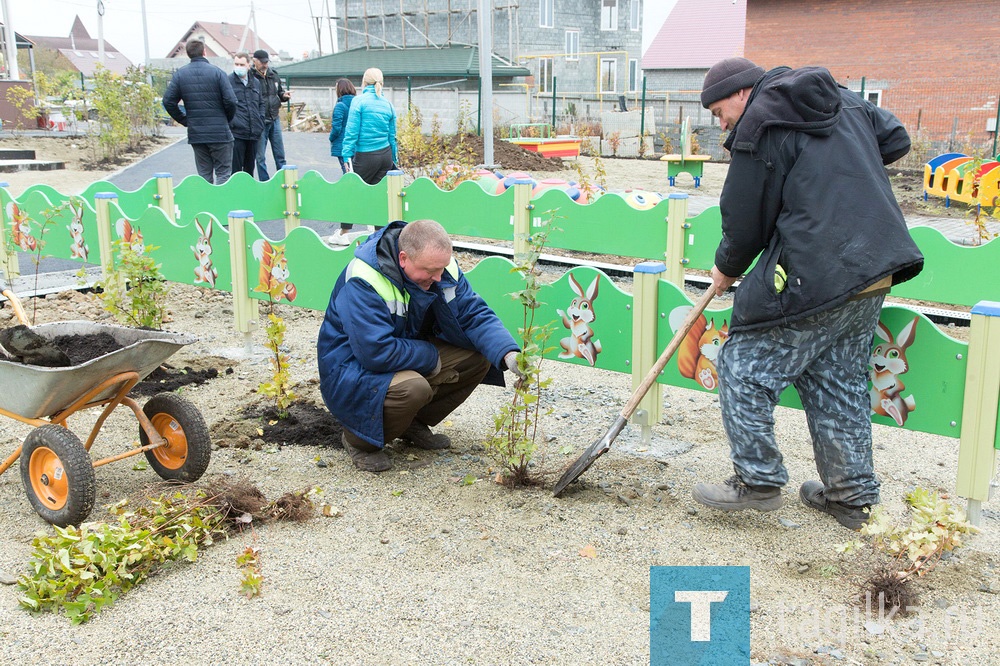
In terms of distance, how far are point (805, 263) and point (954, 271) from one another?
3364 mm

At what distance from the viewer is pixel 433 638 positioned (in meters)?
3.04

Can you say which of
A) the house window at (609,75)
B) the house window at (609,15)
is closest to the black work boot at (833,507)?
the house window at (609,75)

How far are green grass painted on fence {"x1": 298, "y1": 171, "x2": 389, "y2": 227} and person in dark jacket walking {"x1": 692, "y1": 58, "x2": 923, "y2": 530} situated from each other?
5623 mm

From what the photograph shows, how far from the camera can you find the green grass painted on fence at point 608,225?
23.6ft

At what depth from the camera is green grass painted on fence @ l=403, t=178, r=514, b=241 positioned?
8281mm

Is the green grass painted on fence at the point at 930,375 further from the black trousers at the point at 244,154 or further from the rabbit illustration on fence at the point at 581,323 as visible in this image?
the black trousers at the point at 244,154

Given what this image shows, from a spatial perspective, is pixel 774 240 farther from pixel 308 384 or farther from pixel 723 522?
pixel 308 384

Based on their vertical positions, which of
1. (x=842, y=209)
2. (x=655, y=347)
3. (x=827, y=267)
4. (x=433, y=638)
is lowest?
(x=433, y=638)

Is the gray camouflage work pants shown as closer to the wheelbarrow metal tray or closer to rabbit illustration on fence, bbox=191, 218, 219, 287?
the wheelbarrow metal tray

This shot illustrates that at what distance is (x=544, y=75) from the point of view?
38.9 meters

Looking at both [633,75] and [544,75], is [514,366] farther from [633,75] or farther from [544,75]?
[633,75]

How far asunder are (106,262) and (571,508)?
16.0 feet

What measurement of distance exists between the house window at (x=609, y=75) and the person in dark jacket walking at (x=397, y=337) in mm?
39930

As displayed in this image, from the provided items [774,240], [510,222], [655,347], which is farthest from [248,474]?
[510,222]
